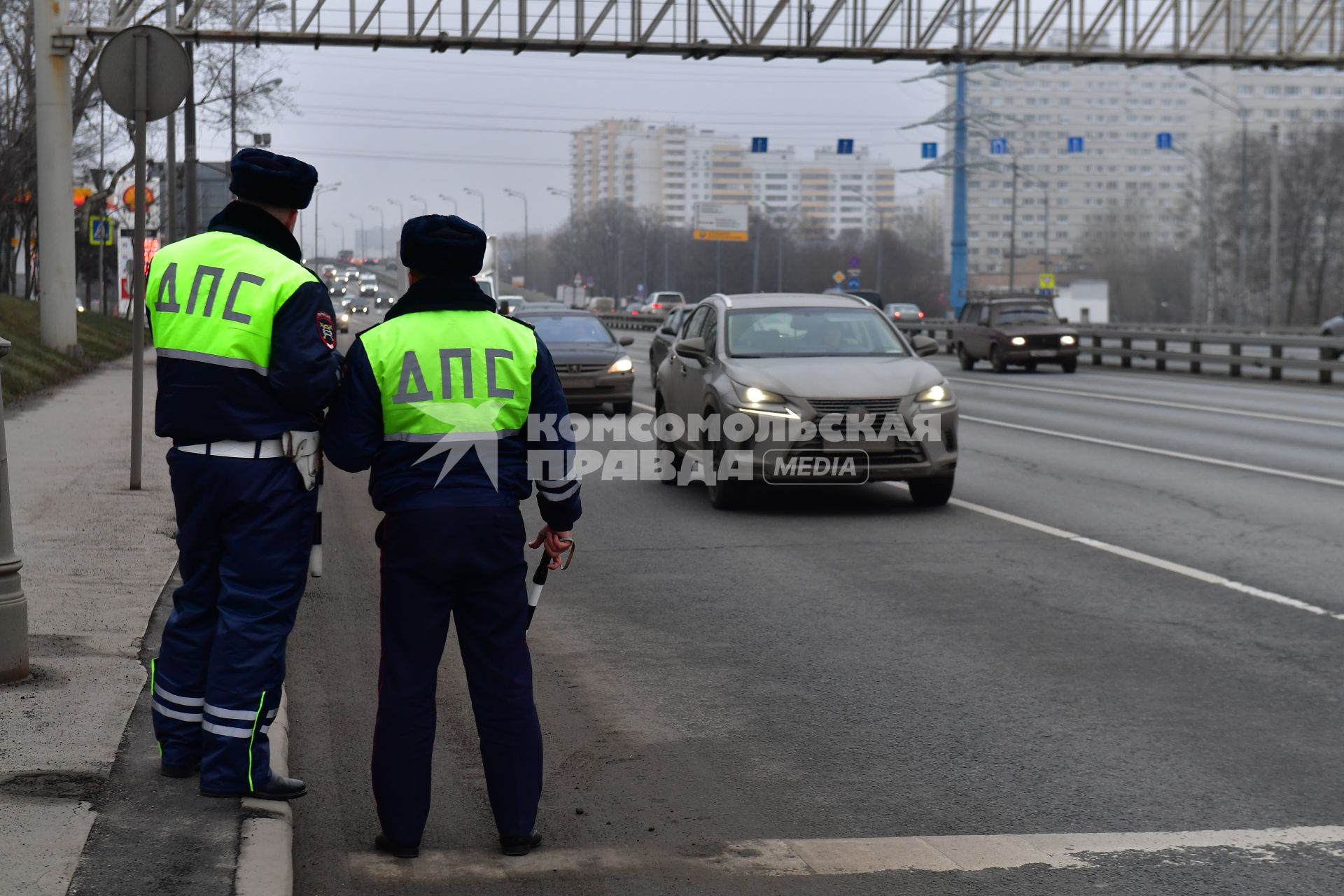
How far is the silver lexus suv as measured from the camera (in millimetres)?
11953

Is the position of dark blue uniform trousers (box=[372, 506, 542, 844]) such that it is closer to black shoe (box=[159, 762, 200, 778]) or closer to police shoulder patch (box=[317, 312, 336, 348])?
police shoulder patch (box=[317, 312, 336, 348])

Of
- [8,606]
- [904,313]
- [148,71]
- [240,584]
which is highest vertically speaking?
[148,71]

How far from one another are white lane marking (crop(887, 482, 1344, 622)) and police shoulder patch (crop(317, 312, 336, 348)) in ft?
18.4

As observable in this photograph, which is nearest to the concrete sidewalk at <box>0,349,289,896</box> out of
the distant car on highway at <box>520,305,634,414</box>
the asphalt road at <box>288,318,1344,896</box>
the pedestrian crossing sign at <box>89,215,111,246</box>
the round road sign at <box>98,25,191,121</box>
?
the asphalt road at <box>288,318,1344,896</box>

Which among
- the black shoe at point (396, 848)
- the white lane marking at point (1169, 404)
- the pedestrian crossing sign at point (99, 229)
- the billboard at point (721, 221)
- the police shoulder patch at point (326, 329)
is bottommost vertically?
the black shoe at point (396, 848)

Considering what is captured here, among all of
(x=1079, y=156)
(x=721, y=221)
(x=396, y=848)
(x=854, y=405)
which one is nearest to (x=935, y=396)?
(x=854, y=405)

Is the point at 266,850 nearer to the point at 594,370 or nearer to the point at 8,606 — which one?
the point at 8,606

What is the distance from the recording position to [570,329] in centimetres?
2342

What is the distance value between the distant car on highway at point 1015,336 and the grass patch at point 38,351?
18.7 metres

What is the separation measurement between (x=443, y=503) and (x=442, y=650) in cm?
43

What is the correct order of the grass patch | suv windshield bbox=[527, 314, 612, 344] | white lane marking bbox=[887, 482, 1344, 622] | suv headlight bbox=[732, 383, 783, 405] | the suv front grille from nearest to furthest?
white lane marking bbox=[887, 482, 1344, 622] < the suv front grille < suv headlight bbox=[732, 383, 783, 405] < the grass patch < suv windshield bbox=[527, 314, 612, 344]

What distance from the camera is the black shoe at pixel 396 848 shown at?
4.59 meters

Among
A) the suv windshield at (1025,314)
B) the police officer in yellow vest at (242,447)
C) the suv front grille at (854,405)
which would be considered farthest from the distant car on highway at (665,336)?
the police officer in yellow vest at (242,447)

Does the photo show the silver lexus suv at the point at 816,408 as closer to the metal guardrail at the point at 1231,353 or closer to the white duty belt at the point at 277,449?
the white duty belt at the point at 277,449
